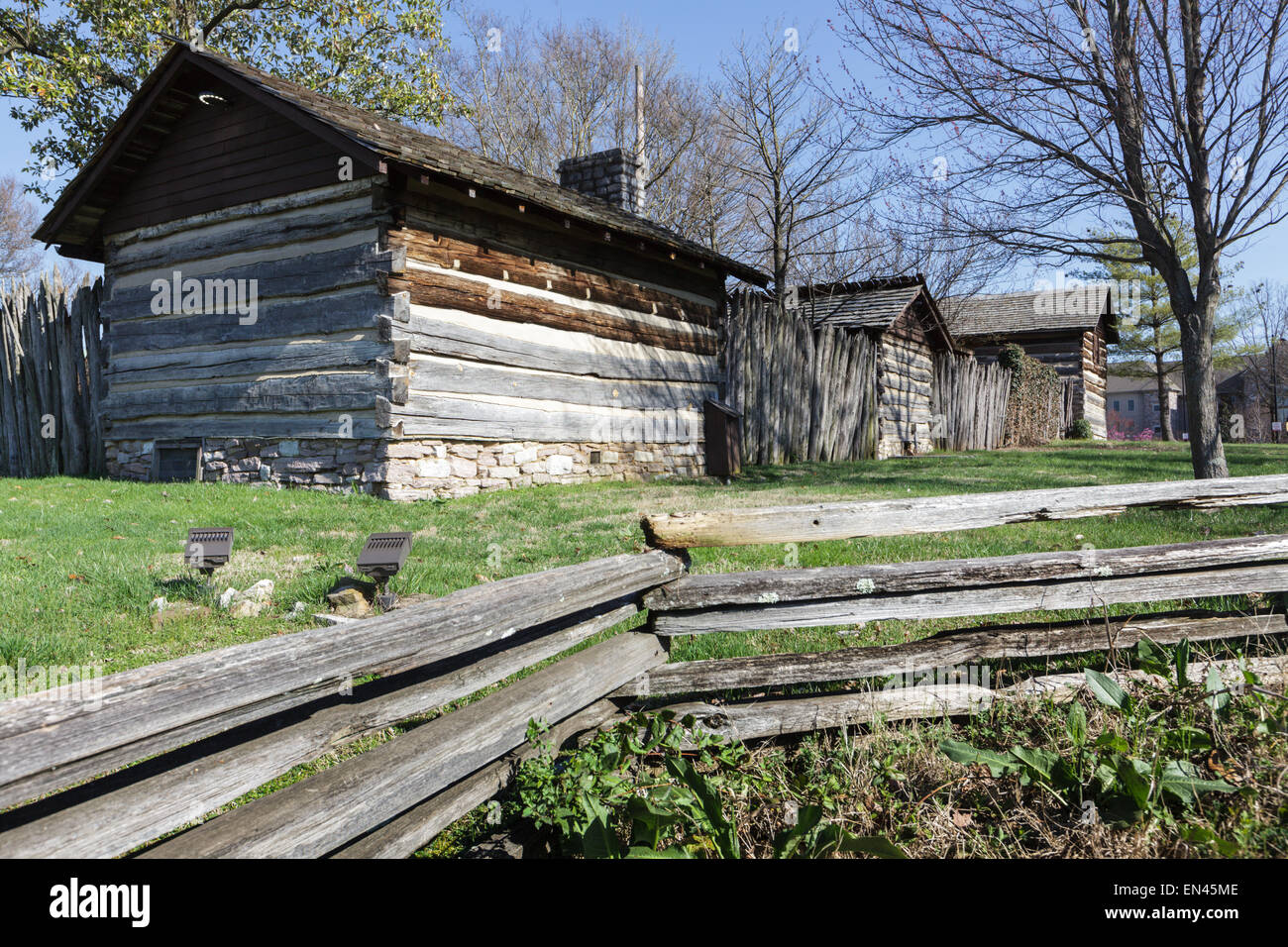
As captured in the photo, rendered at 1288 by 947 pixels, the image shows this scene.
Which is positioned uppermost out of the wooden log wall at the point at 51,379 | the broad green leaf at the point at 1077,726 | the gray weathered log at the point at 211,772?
the wooden log wall at the point at 51,379

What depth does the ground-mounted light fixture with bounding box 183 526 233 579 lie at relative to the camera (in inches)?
168

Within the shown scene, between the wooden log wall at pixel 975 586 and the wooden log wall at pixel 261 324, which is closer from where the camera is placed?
the wooden log wall at pixel 975 586

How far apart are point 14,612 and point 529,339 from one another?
264 inches

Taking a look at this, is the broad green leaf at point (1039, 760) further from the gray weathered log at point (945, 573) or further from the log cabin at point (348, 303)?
the log cabin at point (348, 303)

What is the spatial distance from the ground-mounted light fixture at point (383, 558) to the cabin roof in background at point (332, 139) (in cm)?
534

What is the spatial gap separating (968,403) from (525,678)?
67.0ft

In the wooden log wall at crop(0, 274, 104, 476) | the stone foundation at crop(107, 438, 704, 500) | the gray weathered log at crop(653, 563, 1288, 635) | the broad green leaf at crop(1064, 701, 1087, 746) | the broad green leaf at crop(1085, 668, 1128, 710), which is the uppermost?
the wooden log wall at crop(0, 274, 104, 476)

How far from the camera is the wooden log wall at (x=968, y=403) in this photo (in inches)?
817

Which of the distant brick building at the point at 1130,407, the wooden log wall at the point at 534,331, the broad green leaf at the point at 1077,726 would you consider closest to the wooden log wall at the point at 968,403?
the wooden log wall at the point at 534,331

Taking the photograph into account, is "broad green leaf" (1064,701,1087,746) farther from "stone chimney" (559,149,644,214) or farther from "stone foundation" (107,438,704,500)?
"stone chimney" (559,149,644,214)

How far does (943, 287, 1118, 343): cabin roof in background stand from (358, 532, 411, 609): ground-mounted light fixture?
1003 inches

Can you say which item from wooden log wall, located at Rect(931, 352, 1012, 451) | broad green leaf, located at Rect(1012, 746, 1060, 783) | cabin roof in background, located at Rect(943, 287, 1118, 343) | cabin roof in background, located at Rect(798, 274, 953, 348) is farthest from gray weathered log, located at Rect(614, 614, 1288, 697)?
cabin roof in background, located at Rect(943, 287, 1118, 343)

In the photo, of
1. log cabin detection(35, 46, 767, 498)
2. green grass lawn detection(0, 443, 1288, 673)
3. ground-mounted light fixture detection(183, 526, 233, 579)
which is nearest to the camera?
green grass lawn detection(0, 443, 1288, 673)
